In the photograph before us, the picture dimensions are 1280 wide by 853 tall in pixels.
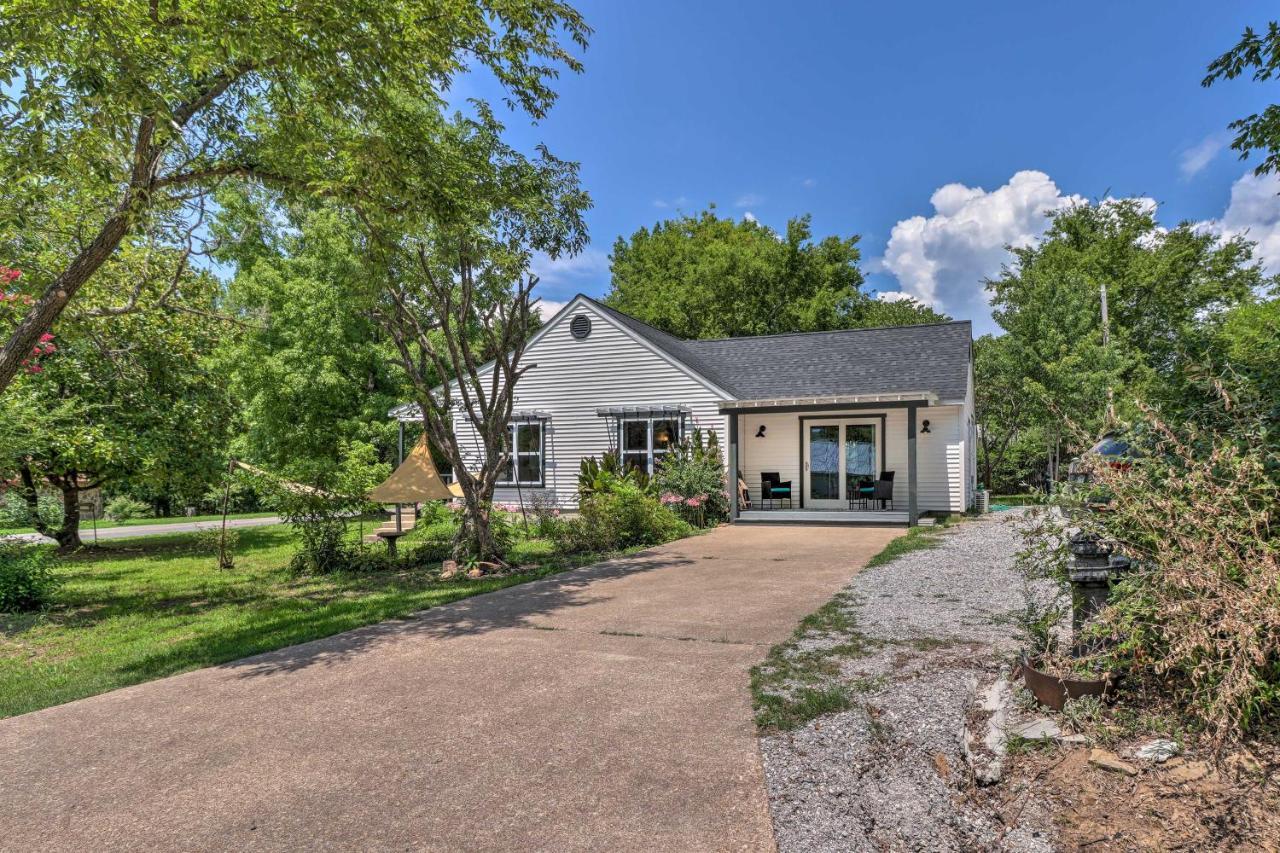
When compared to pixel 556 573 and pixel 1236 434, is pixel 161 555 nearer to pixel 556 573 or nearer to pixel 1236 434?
pixel 556 573

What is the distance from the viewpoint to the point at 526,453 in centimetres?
1841

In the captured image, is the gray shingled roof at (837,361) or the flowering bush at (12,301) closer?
the flowering bush at (12,301)

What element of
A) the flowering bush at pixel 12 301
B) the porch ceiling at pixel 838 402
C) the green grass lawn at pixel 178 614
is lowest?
the green grass lawn at pixel 178 614

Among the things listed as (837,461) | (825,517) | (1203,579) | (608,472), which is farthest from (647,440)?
(1203,579)

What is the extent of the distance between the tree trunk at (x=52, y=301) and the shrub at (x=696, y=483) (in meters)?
10.4

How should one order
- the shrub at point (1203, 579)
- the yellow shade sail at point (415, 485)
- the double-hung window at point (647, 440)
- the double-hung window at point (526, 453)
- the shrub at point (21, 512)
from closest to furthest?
the shrub at point (1203, 579) → the shrub at point (21, 512) → the yellow shade sail at point (415, 485) → the double-hung window at point (647, 440) → the double-hung window at point (526, 453)

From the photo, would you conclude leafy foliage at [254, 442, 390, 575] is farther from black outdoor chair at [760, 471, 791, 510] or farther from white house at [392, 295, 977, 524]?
black outdoor chair at [760, 471, 791, 510]

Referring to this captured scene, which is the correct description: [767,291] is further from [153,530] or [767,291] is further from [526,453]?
[153,530]

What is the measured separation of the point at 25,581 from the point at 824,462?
47.2ft

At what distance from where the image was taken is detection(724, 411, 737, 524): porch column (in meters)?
14.8

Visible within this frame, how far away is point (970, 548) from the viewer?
10.2m

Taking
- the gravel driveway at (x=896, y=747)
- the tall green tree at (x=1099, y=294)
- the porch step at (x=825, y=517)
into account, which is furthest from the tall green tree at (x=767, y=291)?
the gravel driveway at (x=896, y=747)

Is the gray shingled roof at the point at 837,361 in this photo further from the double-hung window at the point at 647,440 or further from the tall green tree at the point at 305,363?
the tall green tree at the point at 305,363

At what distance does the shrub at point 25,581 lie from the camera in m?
7.53
